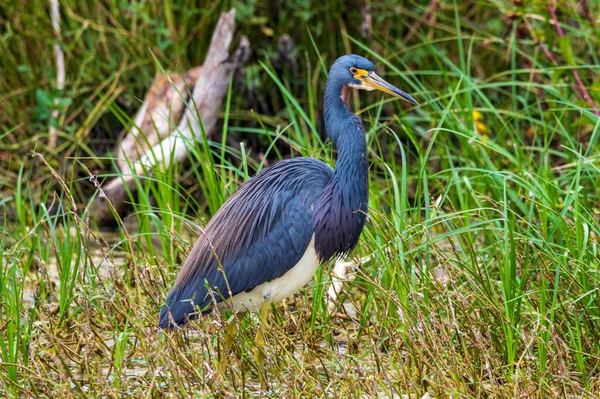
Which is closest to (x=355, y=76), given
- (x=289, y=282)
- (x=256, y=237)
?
(x=256, y=237)

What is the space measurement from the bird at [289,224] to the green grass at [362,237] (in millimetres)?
145

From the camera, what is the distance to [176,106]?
6965 mm

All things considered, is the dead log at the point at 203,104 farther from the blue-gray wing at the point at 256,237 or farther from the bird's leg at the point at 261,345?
the bird's leg at the point at 261,345

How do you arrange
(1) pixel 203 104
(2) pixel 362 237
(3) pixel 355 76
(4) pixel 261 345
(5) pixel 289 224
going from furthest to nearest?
(1) pixel 203 104 < (2) pixel 362 237 < (3) pixel 355 76 < (5) pixel 289 224 < (4) pixel 261 345

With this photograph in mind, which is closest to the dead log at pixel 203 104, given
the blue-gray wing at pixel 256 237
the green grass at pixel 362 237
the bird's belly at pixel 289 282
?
the green grass at pixel 362 237

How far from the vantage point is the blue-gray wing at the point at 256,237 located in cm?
392

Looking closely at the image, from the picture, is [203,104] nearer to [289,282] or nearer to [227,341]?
[289,282]

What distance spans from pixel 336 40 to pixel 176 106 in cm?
143

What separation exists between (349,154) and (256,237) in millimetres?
527

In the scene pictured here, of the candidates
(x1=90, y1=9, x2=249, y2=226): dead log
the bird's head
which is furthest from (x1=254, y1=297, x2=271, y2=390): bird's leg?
(x1=90, y1=9, x2=249, y2=226): dead log

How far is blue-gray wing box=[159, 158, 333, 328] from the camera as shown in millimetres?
3920

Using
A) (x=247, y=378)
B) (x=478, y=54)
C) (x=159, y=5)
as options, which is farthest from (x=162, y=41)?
(x=247, y=378)

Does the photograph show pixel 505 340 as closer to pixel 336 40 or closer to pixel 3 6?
pixel 336 40

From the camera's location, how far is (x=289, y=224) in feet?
13.0
